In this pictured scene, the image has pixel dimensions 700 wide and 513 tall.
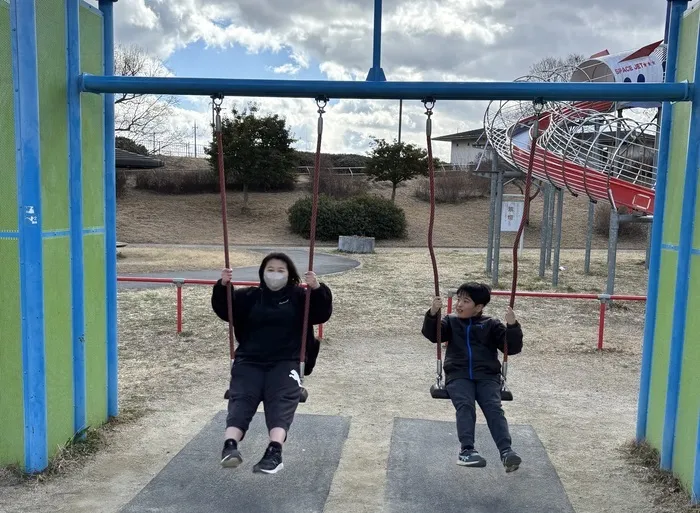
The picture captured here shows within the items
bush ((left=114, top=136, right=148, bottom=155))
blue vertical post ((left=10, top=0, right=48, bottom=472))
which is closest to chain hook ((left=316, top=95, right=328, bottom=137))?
blue vertical post ((left=10, top=0, right=48, bottom=472))

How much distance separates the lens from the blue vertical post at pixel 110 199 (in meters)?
4.12

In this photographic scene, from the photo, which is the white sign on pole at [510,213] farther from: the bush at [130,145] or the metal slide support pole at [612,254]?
the bush at [130,145]

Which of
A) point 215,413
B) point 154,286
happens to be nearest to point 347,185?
point 154,286

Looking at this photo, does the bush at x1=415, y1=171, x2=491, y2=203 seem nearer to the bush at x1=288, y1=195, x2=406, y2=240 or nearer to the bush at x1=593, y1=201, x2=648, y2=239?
the bush at x1=593, y1=201, x2=648, y2=239

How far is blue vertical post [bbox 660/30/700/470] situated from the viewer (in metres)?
3.37

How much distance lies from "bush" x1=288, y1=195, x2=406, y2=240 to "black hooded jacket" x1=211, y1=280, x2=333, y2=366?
21855 mm

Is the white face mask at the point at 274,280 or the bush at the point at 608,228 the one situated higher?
the white face mask at the point at 274,280

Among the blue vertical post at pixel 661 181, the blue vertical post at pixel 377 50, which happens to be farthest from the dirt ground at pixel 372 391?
the blue vertical post at pixel 377 50

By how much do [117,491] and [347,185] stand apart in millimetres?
30862

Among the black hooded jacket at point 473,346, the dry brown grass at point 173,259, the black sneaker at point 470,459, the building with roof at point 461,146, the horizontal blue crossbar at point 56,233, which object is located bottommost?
the dry brown grass at point 173,259

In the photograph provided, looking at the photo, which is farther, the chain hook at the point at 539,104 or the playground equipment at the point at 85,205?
the chain hook at the point at 539,104

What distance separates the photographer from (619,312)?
988cm

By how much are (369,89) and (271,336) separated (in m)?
1.57

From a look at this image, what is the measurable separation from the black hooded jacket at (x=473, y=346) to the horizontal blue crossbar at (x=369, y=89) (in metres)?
1.33
